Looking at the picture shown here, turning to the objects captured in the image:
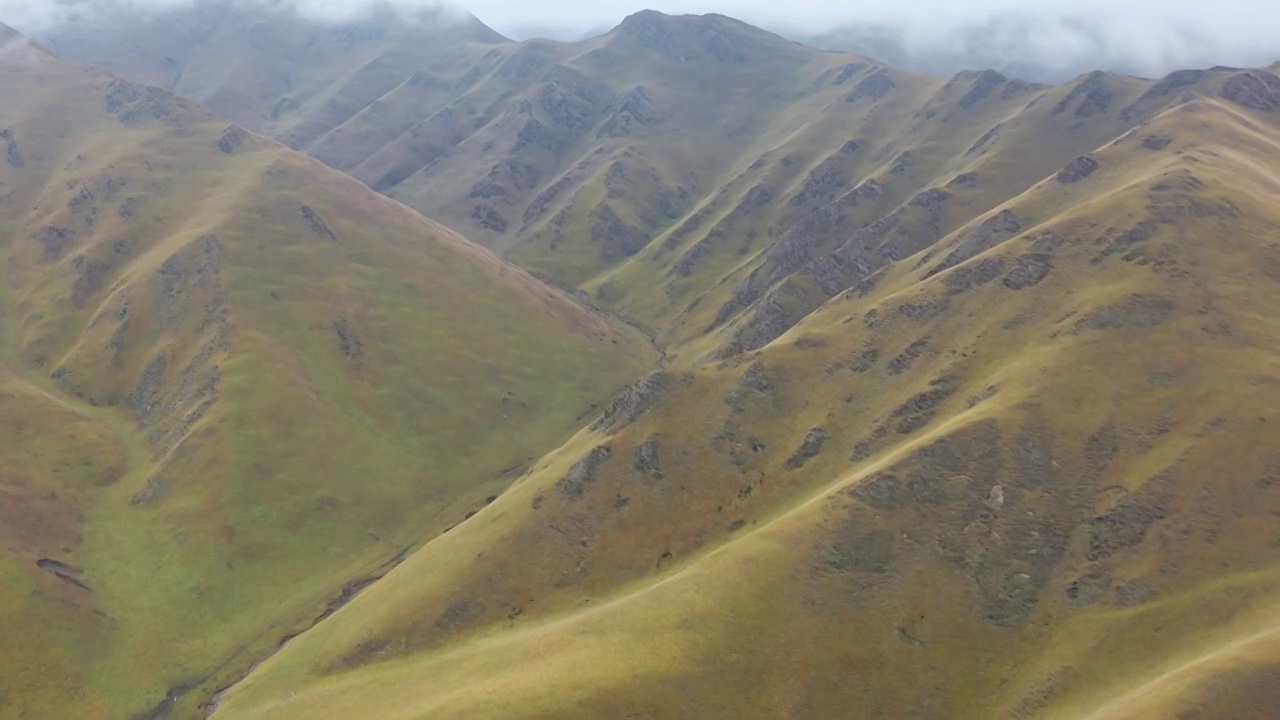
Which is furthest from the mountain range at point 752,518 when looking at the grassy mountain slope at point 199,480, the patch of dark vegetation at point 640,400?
the grassy mountain slope at point 199,480

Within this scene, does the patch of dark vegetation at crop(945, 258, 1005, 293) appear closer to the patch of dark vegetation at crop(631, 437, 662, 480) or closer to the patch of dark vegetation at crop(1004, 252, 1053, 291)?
the patch of dark vegetation at crop(1004, 252, 1053, 291)

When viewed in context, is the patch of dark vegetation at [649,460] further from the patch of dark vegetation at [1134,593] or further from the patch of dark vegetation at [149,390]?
the patch of dark vegetation at [149,390]

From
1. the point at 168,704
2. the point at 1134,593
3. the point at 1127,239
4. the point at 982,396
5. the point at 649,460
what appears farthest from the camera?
the point at 1127,239

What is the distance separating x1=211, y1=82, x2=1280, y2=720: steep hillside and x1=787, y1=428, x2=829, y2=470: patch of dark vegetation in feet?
1.54

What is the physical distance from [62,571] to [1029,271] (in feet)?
526

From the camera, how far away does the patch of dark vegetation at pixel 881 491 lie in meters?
106

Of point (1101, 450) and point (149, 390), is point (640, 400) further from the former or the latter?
point (149, 390)

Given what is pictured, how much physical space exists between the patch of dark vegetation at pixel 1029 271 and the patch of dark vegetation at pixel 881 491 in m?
53.5

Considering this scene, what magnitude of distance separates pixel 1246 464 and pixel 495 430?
448 ft

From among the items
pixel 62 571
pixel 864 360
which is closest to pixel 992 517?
pixel 864 360

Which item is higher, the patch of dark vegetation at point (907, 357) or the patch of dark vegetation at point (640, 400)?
the patch of dark vegetation at point (907, 357)

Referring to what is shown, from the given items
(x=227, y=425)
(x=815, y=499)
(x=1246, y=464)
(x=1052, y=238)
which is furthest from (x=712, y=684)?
(x=227, y=425)

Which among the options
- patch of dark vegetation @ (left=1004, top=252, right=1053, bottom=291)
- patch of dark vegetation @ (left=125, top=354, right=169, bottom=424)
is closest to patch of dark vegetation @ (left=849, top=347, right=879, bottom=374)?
patch of dark vegetation @ (left=1004, top=252, right=1053, bottom=291)

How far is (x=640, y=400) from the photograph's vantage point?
456ft
